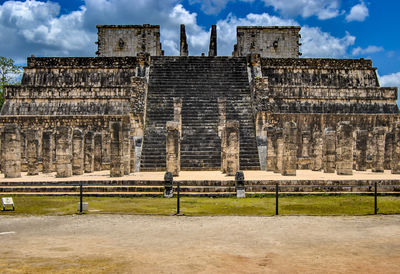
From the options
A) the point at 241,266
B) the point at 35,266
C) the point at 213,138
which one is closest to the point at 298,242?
the point at 241,266

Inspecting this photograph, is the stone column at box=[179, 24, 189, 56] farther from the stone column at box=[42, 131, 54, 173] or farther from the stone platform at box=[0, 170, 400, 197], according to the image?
the stone platform at box=[0, 170, 400, 197]

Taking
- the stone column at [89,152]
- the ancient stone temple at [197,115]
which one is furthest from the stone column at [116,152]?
the stone column at [89,152]

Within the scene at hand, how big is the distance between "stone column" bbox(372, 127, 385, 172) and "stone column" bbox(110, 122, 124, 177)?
10474 mm

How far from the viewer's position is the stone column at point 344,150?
15414mm

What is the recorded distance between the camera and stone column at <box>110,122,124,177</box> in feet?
48.7

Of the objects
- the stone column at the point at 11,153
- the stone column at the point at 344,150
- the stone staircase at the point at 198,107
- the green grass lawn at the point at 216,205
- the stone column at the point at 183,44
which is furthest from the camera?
the stone column at the point at 183,44

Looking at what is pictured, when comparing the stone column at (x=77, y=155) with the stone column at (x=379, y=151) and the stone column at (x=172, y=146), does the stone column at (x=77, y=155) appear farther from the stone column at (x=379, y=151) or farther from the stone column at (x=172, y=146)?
the stone column at (x=379, y=151)

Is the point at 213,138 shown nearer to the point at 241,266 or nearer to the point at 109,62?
the point at 109,62

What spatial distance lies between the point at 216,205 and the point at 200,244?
3939mm

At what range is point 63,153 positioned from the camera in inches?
606

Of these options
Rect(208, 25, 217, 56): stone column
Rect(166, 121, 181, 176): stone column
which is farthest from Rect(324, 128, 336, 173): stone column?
Rect(208, 25, 217, 56): stone column

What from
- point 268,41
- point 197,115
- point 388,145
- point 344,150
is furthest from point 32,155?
point 268,41

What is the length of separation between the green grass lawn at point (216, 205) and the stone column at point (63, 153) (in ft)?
11.6

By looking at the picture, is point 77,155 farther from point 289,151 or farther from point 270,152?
point 289,151
